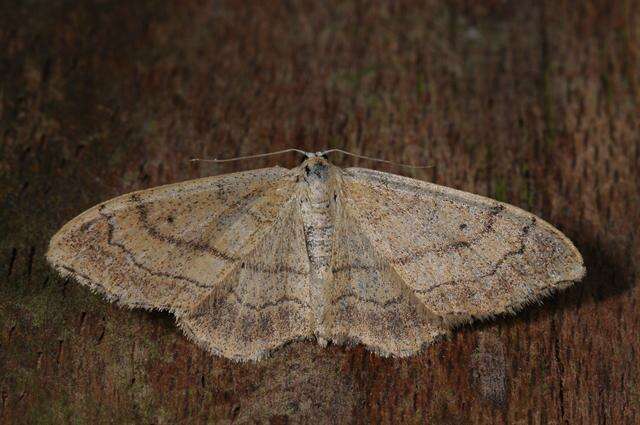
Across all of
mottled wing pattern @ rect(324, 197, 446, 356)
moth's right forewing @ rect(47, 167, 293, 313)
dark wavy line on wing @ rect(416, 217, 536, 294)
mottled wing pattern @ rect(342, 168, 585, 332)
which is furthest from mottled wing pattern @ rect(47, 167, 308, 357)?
dark wavy line on wing @ rect(416, 217, 536, 294)

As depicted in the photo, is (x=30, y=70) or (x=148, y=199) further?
(x=30, y=70)

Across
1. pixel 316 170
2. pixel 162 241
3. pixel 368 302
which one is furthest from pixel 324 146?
pixel 162 241

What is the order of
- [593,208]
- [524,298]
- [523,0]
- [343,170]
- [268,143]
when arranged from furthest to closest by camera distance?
1. [523,0]
2. [268,143]
3. [593,208]
4. [343,170]
5. [524,298]

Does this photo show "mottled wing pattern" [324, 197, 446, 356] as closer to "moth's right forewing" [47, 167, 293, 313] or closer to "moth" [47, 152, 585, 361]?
"moth" [47, 152, 585, 361]

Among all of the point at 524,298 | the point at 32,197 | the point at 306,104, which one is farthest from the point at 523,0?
the point at 32,197

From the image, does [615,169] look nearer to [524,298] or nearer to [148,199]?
[524,298]

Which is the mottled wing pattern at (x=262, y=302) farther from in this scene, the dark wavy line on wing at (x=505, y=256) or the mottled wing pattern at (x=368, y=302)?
the dark wavy line on wing at (x=505, y=256)
